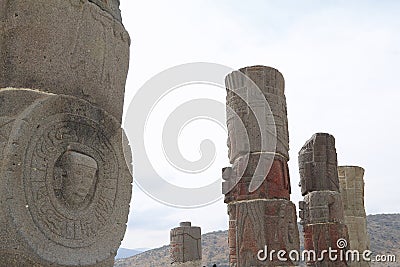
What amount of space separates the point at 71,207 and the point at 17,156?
0.58m

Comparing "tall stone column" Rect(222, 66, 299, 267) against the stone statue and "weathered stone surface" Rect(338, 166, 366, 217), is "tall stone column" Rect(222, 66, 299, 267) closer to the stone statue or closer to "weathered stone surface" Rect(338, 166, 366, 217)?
the stone statue

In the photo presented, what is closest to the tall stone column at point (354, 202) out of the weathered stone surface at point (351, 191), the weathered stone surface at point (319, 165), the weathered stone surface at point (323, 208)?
the weathered stone surface at point (351, 191)

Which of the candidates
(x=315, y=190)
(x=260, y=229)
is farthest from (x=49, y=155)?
(x=315, y=190)

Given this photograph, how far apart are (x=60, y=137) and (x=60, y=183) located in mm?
333

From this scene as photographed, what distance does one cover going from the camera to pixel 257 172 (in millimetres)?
7398

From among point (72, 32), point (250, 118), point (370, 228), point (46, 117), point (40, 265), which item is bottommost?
point (40, 265)

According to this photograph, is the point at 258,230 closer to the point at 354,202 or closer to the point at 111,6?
the point at 111,6

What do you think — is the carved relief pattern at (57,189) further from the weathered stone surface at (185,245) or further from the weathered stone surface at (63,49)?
the weathered stone surface at (185,245)

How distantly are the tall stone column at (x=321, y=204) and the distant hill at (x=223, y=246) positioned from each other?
20884mm

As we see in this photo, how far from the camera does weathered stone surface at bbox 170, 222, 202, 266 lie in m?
13.2

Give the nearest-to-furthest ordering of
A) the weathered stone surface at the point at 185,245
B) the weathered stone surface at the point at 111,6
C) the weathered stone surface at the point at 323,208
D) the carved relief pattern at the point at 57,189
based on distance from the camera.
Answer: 1. the carved relief pattern at the point at 57,189
2. the weathered stone surface at the point at 111,6
3. the weathered stone surface at the point at 323,208
4. the weathered stone surface at the point at 185,245

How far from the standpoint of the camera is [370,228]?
3666 centimetres

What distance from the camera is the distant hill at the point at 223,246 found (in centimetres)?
3256

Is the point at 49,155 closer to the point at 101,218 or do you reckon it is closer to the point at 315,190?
the point at 101,218
